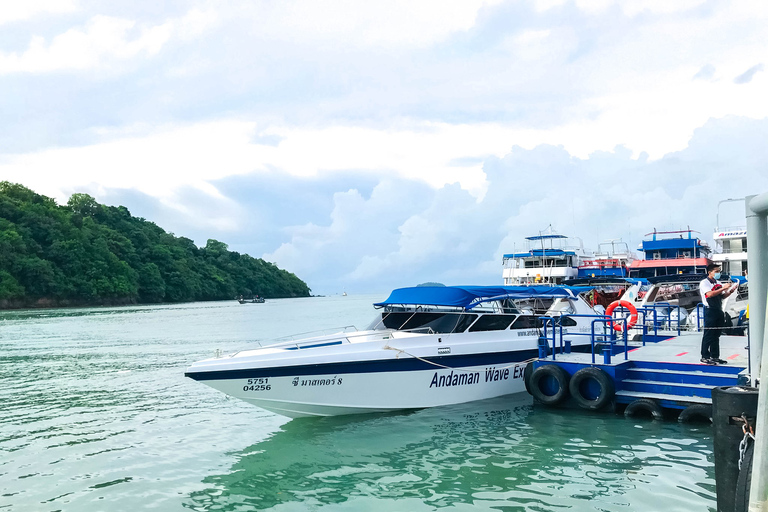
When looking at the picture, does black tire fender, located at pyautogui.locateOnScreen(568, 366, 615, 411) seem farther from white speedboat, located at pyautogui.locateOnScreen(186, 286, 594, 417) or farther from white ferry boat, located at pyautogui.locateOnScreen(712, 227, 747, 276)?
white ferry boat, located at pyautogui.locateOnScreen(712, 227, 747, 276)

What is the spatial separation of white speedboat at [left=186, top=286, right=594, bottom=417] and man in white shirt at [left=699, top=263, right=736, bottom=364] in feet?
11.3

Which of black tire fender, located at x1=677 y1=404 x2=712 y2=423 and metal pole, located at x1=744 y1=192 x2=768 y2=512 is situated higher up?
metal pole, located at x1=744 y1=192 x2=768 y2=512

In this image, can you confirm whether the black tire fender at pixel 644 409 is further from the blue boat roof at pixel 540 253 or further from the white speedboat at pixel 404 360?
the blue boat roof at pixel 540 253

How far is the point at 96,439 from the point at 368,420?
4939 millimetres

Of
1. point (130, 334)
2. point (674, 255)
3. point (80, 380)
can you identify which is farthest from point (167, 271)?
point (80, 380)

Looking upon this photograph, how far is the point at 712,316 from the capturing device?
432 inches

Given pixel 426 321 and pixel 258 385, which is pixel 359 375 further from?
pixel 426 321

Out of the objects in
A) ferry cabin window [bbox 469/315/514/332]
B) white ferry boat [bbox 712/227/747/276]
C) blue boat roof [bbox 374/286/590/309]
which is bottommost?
ferry cabin window [bbox 469/315/514/332]

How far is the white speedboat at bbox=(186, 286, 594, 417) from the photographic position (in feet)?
34.8

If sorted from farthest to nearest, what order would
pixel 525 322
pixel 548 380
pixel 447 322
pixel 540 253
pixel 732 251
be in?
pixel 540 253 → pixel 732 251 → pixel 525 322 → pixel 447 322 → pixel 548 380

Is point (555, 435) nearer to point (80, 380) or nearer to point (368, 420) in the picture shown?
point (368, 420)

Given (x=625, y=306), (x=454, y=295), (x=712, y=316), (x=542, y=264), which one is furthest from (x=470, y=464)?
(x=542, y=264)

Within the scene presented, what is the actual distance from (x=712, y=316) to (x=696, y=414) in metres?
1.79

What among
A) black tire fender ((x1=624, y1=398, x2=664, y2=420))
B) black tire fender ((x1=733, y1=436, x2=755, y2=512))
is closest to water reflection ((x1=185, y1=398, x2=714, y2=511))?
black tire fender ((x1=624, y1=398, x2=664, y2=420))
